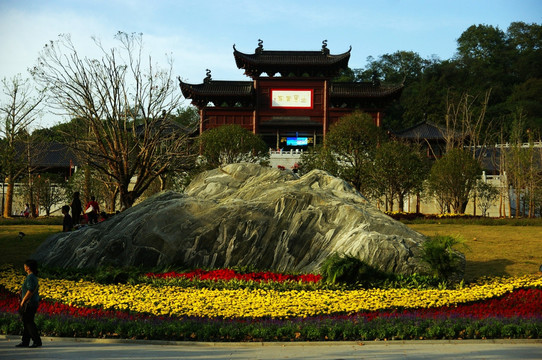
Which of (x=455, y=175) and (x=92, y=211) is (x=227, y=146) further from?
(x=92, y=211)

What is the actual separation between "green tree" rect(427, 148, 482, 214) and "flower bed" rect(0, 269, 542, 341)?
17.6 m

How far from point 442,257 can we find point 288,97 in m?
33.9

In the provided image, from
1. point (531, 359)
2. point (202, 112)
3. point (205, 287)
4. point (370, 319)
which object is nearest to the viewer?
point (531, 359)

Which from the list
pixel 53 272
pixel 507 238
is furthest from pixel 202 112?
pixel 53 272

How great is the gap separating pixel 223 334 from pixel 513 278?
7949 millimetres

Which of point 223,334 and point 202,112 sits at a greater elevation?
point 202,112

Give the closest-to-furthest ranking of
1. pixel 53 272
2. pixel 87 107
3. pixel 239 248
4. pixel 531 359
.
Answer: pixel 531 359, pixel 53 272, pixel 239 248, pixel 87 107

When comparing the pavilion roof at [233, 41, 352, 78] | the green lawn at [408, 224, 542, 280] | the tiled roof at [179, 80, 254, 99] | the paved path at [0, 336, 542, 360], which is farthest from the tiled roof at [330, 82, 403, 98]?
the paved path at [0, 336, 542, 360]

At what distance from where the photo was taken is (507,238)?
19.4 m

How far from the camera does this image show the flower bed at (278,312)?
27.1ft

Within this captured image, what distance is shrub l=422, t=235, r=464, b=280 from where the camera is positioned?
40.8 feet

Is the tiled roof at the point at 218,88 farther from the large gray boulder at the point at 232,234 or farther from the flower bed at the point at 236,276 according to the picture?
the flower bed at the point at 236,276

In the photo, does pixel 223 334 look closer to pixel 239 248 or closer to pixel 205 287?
pixel 205 287

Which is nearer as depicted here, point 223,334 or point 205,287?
point 223,334
